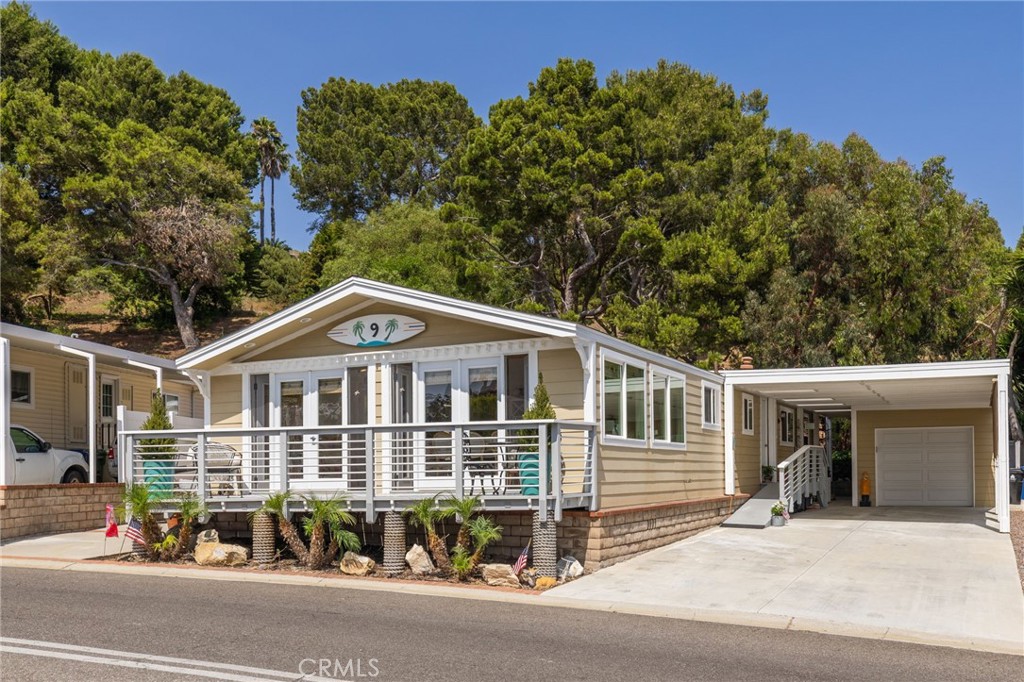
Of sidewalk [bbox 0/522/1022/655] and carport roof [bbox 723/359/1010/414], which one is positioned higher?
carport roof [bbox 723/359/1010/414]

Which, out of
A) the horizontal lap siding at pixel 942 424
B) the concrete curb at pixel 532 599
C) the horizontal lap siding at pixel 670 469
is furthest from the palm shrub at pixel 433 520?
the horizontal lap siding at pixel 942 424

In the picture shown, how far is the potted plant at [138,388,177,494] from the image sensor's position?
1418 centimetres

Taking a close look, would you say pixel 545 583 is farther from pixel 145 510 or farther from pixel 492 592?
pixel 145 510

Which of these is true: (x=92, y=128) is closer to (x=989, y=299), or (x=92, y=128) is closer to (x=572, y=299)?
(x=572, y=299)

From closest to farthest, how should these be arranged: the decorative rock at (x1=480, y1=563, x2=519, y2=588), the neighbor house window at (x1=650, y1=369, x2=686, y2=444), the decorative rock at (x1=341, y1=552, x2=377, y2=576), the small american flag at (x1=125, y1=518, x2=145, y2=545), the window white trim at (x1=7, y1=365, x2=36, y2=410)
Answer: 1. the decorative rock at (x1=480, y1=563, x2=519, y2=588)
2. the decorative rock at (x1=341, y1=552, x2=377, y2=576)
3. the small american flag at (x1=125, y1=518, x2=145, y2=545)
4. the neighbor house window at (x1=650, y1=369, x2=686, y2=444)
5. the window white trim at (x1=7, y1=365, x2=36, y2=410)

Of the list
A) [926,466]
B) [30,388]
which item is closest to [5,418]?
[30,388]

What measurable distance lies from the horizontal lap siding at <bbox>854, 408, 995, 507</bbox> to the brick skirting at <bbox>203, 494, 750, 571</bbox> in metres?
10.0

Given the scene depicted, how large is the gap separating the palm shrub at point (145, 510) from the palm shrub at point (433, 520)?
3.83 m

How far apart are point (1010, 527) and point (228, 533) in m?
13.9

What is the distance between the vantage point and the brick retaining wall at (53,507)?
1612cm

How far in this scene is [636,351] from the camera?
15047 mm

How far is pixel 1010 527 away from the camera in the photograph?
707 inches

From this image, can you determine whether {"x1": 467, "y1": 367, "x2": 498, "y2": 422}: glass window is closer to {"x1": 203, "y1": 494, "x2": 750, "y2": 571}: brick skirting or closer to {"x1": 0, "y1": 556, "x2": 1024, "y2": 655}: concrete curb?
{"x1": 203, "y1": 494, "x2": 750, "y2": 571}: brick skirting

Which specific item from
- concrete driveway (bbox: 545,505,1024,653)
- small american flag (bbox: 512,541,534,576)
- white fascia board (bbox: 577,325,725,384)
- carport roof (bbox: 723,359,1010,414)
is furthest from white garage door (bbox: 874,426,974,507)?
small american flag (bbox: 512,541,534,576)
